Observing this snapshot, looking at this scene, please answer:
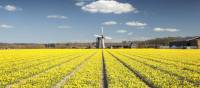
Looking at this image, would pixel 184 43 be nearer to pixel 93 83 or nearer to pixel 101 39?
pixel 101 39

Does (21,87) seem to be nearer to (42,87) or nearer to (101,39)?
(42,87)

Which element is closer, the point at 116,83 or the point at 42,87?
the point at 42,87

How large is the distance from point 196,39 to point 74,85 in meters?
120

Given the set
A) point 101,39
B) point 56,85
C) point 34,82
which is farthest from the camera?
point 101,39

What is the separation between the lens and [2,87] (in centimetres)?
1489

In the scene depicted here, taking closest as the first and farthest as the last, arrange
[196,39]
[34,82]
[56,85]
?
[56,85] < [34,82] < [196,39]

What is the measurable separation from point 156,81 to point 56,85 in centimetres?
488

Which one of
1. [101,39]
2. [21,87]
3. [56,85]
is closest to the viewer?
[21,87]

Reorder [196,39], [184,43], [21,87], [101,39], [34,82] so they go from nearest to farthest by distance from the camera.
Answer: [21,87]
[34,82]
[196,39]
[184,43]
[101,39]

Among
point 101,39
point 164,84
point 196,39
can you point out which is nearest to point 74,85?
point 164,84

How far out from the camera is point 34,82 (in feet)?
54.6

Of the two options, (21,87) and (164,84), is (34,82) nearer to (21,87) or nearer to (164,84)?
(21,87)

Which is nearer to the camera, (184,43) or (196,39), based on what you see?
(196,39)

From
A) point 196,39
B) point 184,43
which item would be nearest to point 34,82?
point 196,39
